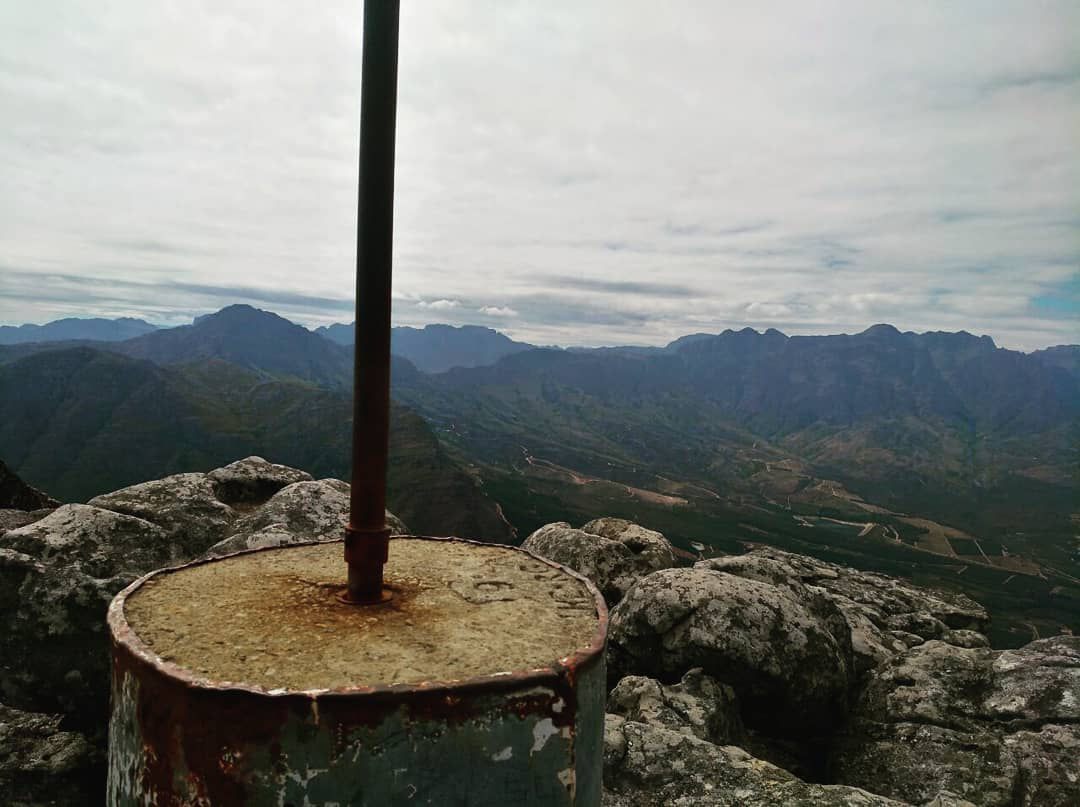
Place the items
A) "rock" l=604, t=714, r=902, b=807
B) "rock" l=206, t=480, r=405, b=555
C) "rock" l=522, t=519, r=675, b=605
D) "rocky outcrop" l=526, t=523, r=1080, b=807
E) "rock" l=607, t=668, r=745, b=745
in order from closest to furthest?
"rock" l=604, t=714, r=902, b=807 < "rocky outcrop" l=526, t=523, r=1080, b=807 < "rock" l=607, t=668, r=745, b=745 < "rock" l=206, t=480, r=405, b=555 < "rock" l=522, t=519, r=675, b=605

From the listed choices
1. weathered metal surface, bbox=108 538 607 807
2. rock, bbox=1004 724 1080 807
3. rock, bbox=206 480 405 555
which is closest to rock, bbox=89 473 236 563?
rock, bbox=206 480 405 555

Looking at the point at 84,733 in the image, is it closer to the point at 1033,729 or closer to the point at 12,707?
the point at 12,707

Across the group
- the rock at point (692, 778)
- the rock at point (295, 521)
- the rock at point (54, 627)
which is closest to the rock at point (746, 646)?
the rock at point (692, 778)

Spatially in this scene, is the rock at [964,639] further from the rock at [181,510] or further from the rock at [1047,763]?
the rock at [181,510]

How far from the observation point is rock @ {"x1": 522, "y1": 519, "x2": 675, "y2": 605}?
16.2 meters

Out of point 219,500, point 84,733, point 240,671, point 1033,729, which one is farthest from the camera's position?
point 219,500

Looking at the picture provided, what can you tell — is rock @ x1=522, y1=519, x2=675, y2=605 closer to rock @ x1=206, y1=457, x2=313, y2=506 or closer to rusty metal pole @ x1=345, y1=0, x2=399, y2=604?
rock @ x1=206, y1=457, x2=313, y2=506

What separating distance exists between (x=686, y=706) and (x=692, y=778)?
204 cm

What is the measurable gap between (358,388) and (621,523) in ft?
48.2

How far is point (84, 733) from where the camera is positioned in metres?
9.49

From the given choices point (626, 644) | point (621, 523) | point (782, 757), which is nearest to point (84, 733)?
point (626, 644)

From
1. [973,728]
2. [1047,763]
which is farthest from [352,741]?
[973,728]

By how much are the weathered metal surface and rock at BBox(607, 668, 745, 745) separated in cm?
627

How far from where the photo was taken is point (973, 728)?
1120cm
